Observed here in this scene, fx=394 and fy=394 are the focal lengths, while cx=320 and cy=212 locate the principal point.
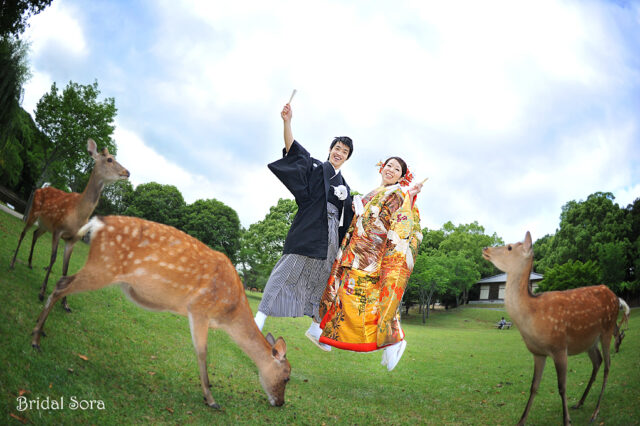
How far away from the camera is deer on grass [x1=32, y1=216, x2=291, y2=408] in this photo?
2.65 meters

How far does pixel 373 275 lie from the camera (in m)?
4.50

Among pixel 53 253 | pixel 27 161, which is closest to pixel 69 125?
pixel 53 253

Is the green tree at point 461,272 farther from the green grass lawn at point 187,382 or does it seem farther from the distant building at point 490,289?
the green grass lawn at point 187,382

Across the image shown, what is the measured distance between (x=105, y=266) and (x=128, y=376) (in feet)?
3.78

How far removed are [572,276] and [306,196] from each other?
22.4ft

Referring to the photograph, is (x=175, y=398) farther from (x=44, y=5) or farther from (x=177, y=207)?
(x=177, y=207)

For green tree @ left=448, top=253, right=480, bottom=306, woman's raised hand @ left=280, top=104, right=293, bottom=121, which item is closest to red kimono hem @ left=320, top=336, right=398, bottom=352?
woman's raised hand @ left=280, top=104, right=293, bottom=121

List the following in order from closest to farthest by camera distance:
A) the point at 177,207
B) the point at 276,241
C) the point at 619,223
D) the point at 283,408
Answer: the point at 283,408
the point at 619,223
the point at 276,241
the point at 177,207

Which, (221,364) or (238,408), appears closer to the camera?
(238,408)

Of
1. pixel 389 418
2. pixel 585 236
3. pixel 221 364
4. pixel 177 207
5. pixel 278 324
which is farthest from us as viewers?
pixel 177 207

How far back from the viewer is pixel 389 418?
4.16 metres

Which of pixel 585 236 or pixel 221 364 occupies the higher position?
pixel 585 236

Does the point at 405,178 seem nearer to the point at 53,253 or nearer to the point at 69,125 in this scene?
the point at 53,253

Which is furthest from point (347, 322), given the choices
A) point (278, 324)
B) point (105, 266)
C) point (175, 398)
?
point (278, 324)
